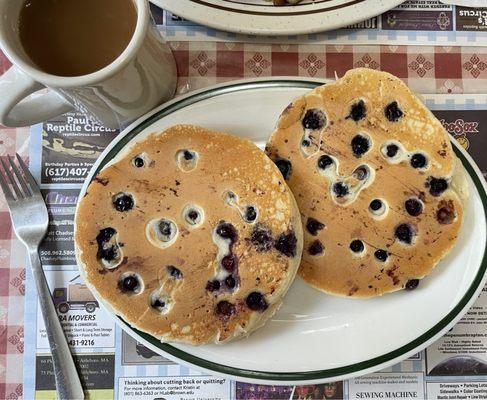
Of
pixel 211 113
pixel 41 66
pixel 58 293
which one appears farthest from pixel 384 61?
pixel 58 293

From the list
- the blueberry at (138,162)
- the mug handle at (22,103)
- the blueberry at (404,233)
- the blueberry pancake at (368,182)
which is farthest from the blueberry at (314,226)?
the mug handle at (22,103)

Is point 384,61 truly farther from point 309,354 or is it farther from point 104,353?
point 104,353

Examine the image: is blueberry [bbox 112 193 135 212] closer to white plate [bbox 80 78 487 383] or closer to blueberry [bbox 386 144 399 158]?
white plate [bbox 80 78 487 383]

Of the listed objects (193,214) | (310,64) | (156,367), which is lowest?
(156,367)

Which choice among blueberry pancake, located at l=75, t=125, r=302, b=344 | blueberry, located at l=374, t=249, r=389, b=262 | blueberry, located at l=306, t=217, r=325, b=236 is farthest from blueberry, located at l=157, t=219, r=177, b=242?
blueberry, located at l=374, t=249, r=389, b=262

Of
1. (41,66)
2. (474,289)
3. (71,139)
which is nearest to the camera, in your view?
(41,66)

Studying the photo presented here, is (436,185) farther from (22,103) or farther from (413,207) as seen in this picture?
(22,103)

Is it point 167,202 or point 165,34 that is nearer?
point 167,202

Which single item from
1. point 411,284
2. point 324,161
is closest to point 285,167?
point 324,161
